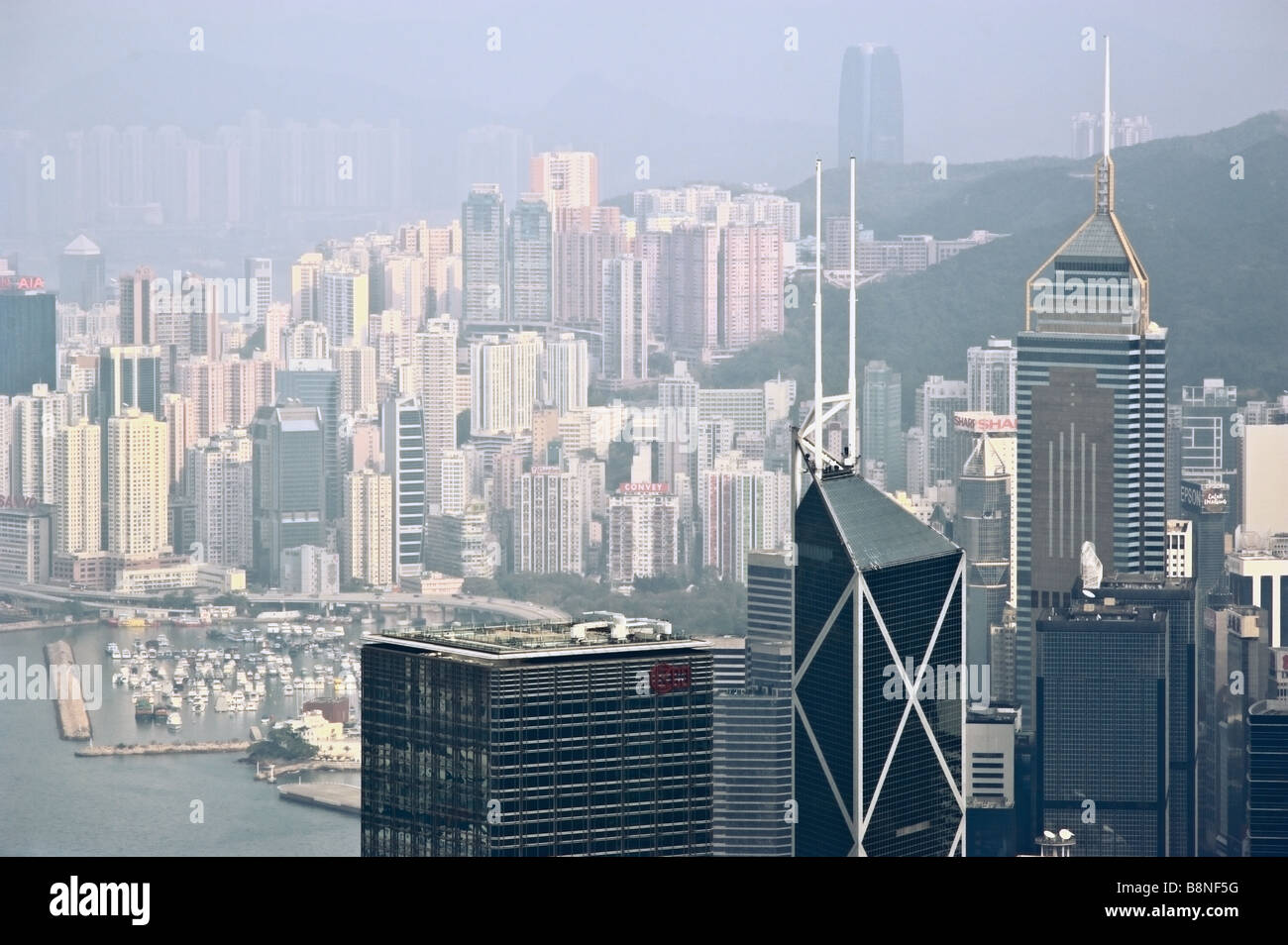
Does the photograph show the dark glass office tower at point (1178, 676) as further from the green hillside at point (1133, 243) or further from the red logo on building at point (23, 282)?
the red logo on building at point (23, 282)

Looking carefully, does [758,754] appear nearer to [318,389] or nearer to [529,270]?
[318,389]

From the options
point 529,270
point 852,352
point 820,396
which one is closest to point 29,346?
point 529,270

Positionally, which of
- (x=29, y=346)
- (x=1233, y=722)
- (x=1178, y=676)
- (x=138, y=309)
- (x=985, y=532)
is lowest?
(x=1233, y=722)

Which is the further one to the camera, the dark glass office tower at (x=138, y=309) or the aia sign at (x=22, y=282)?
the dark glass office tower at (x=138, y=309)

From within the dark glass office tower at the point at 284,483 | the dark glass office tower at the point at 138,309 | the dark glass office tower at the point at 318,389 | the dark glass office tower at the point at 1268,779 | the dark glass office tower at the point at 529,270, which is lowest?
the dark glass office tower at the point at 1268,779

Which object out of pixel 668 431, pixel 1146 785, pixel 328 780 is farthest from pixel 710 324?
pixel 328 780

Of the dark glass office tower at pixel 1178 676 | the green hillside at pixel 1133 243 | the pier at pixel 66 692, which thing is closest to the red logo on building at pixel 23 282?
the pier at pixel 66 692
